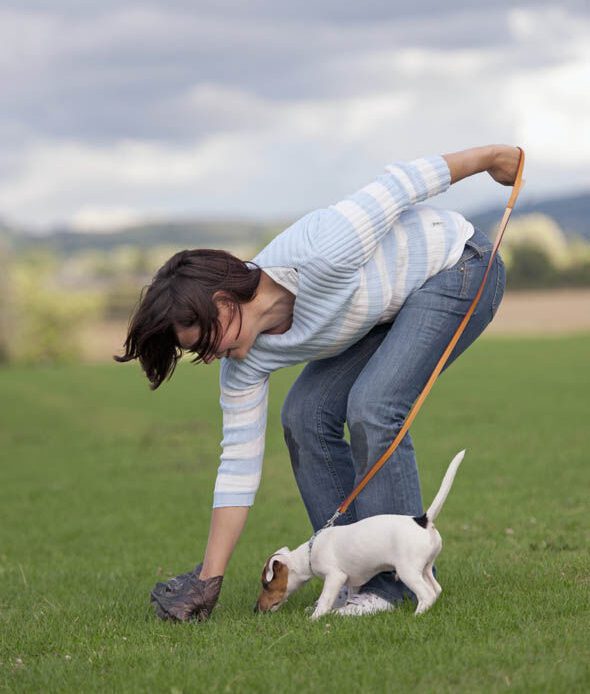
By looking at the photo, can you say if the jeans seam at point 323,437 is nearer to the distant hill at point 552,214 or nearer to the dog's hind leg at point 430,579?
the dog's hind leg at point 430,579

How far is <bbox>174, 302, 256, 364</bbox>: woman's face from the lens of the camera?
17.2 ft

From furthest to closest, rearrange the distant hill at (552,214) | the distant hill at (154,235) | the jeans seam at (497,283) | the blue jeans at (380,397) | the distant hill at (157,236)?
the distant hill at (154,235), the distant hill at (157,236), the distant hill at (552,214), the jeans seam at (497,283), the blue jeans at (380,397)

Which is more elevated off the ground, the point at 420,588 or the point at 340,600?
the point at 420,588

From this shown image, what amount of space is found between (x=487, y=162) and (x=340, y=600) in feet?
7.79

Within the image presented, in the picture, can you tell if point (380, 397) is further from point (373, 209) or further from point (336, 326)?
point (373, 209)

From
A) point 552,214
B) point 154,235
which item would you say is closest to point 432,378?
point 552,214

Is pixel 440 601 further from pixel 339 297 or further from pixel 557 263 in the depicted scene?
pixel 557 263

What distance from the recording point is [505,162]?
5.68 metres

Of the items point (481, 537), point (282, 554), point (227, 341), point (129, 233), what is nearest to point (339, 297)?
point (227, 341)

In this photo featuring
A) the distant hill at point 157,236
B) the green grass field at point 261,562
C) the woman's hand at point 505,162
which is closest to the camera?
the green grass field at point 261,562

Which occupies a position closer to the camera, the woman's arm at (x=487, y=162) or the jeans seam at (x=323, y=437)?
the woman's arm at (x=487, y=162)

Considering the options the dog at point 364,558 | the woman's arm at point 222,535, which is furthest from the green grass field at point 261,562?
the woman's arm at point 222,535

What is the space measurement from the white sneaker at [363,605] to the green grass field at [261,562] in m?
0.20

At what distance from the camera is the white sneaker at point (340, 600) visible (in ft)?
18.8
